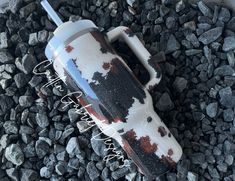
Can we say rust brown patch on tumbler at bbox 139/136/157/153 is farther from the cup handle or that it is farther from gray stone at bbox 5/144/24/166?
gray stone at bbox 5/144/24/166

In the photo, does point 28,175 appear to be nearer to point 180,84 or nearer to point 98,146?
point 98,146

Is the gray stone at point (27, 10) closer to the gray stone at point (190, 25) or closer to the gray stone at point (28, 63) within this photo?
the gray stone at point (28, 63)

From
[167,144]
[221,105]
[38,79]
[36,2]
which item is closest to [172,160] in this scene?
[167,144]

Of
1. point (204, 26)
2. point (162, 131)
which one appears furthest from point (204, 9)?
point (162, 131)

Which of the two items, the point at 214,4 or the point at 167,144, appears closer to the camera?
the point at 167,144

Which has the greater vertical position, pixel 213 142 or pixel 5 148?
pixel 5 148

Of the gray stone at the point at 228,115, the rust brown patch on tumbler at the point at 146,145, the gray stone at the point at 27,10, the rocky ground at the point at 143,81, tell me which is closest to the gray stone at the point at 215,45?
the rocky ground at the point at 143,81

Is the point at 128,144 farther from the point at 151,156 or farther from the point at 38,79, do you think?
the point at 38,79
